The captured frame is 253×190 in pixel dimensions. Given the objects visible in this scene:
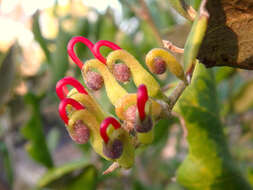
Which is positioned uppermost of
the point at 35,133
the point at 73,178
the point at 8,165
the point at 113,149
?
the point at 113,149

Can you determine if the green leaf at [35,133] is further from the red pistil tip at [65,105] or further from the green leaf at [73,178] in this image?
the red pistil tip at [65,105]

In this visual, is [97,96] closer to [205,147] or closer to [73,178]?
[73,178]

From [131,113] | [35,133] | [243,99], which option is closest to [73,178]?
[35,133]

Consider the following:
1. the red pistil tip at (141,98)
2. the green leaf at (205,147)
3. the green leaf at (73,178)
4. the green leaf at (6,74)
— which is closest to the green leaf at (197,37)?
the red pistil tip at (141,98)

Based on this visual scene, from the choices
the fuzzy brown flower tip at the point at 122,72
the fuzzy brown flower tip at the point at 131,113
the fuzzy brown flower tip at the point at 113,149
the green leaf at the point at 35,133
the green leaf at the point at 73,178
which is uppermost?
the fuzzy brown flower tip at the point at 122,72

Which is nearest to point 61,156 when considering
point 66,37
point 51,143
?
point 51,143

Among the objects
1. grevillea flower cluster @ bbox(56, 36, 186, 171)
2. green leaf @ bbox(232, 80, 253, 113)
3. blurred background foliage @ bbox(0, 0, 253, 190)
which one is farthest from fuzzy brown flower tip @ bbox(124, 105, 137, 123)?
green leaf @ bbox(232, 80, 253, 113)

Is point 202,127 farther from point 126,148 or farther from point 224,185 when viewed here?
point 126,148
